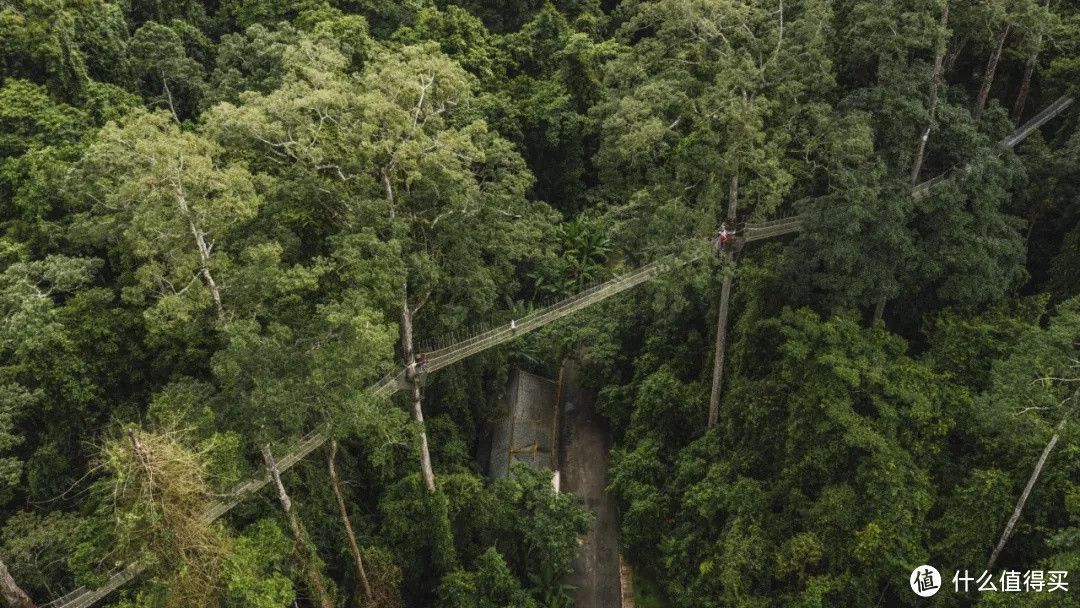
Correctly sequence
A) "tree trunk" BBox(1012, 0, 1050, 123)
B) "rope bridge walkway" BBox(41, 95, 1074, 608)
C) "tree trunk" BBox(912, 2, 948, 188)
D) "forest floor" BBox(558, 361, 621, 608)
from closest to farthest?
"rope bridge walkway" BBox(41, 95, 1074, 608)
"tree trunk" BBox(912, 2, 948, 188)
"forest floor" BBox(558, 361, 621, 608)
"tree trunk" BBox(1012, 0, 1050, 123)

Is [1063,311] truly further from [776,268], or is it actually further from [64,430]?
[64,430]

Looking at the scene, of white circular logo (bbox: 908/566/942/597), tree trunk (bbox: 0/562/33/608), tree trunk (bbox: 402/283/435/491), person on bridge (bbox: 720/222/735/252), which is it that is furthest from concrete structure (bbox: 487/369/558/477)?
tree trunk (bbox: 0/562/33/608)

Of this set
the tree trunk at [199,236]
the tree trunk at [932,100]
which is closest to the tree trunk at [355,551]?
the tree trunk at [199,236]

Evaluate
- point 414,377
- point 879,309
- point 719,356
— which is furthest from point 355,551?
point 879,309

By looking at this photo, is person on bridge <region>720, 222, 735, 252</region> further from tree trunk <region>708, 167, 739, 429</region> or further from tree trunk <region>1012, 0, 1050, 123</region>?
tree trunk <region>1012, 0, 1050, 123</region>

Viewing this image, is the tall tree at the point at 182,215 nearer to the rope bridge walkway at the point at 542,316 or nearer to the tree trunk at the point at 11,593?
the rope bridge walkway at the point at 542,316
